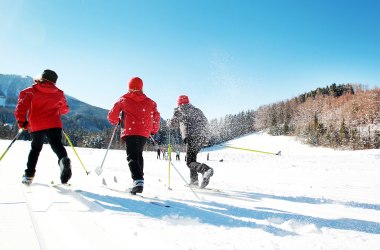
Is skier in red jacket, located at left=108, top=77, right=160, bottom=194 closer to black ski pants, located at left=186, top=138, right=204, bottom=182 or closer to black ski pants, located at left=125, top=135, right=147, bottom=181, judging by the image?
black ski pants, located at left=125, top=135, right=147, bottom=181

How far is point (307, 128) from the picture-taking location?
7919 centimetres

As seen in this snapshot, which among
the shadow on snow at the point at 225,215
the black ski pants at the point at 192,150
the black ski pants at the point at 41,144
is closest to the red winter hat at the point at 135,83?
the black ski pants at the point at 41,144

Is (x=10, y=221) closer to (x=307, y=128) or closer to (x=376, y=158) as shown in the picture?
(x=376, y=158)

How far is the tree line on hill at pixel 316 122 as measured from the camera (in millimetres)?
64250

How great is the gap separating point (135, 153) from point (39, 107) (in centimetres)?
171

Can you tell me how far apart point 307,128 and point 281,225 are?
8198 centimetres

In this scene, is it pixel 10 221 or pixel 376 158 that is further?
pixel 376 158

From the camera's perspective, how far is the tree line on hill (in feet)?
211

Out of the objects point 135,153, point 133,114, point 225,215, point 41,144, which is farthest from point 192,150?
point 225,215

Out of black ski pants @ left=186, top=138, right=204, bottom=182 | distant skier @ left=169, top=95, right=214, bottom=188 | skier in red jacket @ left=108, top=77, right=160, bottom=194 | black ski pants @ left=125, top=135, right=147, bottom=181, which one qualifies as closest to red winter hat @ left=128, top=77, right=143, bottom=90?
skier in red jacket @ left=108, top=77, right=160, bottom=194

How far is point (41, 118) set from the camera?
4.77m

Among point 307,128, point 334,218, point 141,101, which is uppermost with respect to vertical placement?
point 307,128

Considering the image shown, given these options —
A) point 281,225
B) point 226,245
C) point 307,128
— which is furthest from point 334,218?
point 307,128

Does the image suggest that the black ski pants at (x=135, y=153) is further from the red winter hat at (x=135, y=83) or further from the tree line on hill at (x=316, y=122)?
the tree line on hill at (x=316, y=122)
